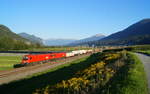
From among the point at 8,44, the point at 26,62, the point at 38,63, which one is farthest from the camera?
the point at 8,44

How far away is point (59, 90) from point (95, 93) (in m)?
2.65

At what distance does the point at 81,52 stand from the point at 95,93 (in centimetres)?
9393

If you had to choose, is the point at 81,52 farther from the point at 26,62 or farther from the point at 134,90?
the point at 134,90

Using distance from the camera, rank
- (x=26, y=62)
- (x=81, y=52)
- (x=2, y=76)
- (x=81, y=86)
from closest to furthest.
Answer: (x=81, y=86)
(x=2, y=76)
(x=26, y=62)
(x=81, y=52)

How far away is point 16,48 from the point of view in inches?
6683

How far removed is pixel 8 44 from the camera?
164m

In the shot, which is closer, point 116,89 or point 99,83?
point 116,89

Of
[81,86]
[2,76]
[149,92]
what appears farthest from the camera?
[2,76]

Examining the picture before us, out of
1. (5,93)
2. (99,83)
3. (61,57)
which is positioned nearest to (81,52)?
(61,57)

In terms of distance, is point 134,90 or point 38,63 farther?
point 38,63

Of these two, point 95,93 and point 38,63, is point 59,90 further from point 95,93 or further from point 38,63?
point 38,63

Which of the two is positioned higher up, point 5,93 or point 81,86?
point 81,86

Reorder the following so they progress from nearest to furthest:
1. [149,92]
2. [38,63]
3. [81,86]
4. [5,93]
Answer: [149,92], [81,86], [5,93], [38,63]

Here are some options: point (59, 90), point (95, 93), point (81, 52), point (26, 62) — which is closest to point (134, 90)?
point (95, 93)
